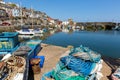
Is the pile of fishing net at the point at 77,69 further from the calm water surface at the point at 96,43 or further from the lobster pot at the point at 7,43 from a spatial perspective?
the calm water surface at the point at 96,43

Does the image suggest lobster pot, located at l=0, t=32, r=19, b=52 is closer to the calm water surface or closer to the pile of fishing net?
the pile of fishing net

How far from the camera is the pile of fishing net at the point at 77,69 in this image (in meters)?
9.00

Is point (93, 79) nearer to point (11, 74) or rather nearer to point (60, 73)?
point (60, 73)

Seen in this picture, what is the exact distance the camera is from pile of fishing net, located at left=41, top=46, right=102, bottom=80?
900cm

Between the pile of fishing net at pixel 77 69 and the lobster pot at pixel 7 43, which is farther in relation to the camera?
the lobster pot at pixel 7 43

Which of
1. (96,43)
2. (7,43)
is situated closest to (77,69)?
Result: (7,43)

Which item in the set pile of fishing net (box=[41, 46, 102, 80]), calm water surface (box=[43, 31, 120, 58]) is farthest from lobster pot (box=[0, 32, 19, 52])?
calm water surface (box=[43, 31, 120, 58])

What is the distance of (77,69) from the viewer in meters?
9.67

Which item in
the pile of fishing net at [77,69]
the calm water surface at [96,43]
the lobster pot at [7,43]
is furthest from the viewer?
the calm water surface at [96,43]

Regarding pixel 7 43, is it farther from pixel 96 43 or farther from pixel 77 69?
pixel 96 43

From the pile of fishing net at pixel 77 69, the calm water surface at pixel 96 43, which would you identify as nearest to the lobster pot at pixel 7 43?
the pile of fishing net at pixel 77 69

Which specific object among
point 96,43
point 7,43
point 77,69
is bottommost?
point 96,43

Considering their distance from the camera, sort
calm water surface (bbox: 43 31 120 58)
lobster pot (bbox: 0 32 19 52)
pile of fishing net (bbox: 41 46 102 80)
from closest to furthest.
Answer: pile of fishing net (bbox: 41 46 102 80)
lobster pot (bbox: 0 32 19 52)
calm water surface (bbox: 43 31 120 58)

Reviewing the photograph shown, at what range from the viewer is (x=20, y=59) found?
365 inches
